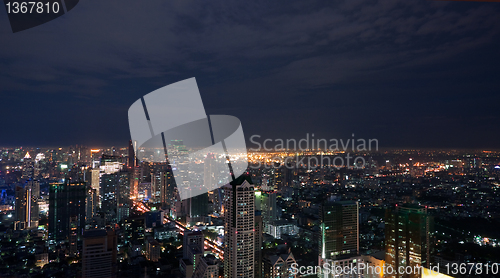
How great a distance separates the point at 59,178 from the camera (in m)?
7.40

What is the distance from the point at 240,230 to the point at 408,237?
1933 mm

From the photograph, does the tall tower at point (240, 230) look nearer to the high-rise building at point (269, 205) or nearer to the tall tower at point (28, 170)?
the high-rise building at point (269, 205)

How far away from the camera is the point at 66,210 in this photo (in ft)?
21.3

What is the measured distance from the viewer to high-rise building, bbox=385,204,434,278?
273 cm

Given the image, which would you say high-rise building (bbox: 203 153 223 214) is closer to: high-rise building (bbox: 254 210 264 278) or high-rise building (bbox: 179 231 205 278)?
high-rise building (bbox: 179 231 205 278)

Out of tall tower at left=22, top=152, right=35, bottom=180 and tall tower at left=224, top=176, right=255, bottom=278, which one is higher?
tall tower at left=22, top=152, right=35, bottom=180

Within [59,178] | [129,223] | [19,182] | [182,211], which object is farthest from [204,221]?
[19,182]

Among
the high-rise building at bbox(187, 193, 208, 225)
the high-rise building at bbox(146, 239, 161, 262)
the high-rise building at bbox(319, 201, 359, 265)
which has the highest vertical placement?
the high-rise building at bbox(319, 201, 359, 265)

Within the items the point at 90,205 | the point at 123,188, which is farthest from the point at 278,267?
the point at 123,188

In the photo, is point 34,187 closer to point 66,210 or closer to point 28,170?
point 28,170

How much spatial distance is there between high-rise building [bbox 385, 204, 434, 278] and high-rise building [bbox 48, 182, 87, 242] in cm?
573

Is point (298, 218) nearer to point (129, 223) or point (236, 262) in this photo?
point (236, 262)

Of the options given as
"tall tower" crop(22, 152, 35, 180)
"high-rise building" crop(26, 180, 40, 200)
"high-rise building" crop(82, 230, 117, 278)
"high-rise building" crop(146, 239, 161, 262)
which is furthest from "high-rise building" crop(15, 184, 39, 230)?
"high-rise building" crop(82, 230, 117, 278)

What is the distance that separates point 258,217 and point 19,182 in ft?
20.0
